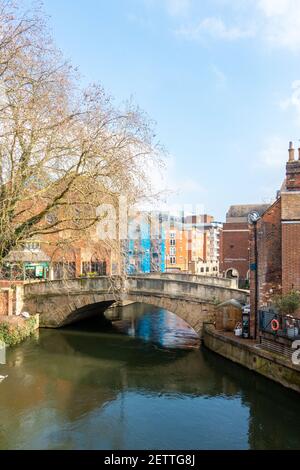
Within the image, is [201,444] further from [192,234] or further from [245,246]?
[192,234]

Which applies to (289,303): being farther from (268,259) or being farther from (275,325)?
(268,259)

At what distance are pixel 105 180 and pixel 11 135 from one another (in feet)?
9.60

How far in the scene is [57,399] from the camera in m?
12.0

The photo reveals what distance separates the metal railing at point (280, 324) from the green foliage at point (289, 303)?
24 cm

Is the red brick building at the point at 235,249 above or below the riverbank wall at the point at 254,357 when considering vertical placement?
above

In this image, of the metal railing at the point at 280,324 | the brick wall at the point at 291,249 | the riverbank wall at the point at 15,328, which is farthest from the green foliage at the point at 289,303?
the riverbank wall at the point at 15,328

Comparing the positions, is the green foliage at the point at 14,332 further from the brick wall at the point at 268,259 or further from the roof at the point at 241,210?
the roof at the point at 241,210

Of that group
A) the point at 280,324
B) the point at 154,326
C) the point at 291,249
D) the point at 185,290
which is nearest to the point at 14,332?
the point at 185,290

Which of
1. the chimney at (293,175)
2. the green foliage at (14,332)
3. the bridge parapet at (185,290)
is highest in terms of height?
the chimney at (293,175)

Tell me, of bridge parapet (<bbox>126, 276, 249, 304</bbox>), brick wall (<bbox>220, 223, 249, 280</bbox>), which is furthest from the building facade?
bridge parapet (<bbox>126, 276, 249, 304</bbox>)

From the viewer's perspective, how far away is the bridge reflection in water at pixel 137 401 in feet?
30.9

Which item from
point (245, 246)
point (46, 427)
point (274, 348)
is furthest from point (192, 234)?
point (46, 427)

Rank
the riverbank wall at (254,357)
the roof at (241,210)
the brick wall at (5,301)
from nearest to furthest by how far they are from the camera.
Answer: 1. the riverbank wall at (254,357)
2. the brick wall at (5,301)
3. the roof at (241,210)

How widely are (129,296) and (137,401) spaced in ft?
30.3
